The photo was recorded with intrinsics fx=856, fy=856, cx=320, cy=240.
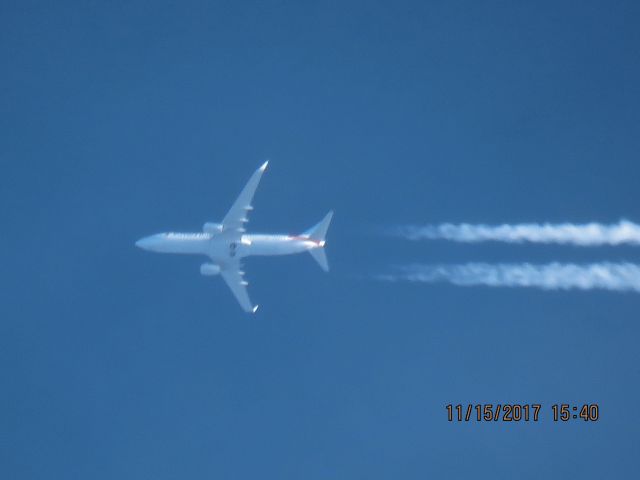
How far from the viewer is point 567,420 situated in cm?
6084

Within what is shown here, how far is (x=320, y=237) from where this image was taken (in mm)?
68625

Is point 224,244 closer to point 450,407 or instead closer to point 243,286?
point 243,286

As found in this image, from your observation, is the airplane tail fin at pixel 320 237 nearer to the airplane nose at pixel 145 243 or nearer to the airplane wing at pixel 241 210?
the airplane wing at pixel 241 210

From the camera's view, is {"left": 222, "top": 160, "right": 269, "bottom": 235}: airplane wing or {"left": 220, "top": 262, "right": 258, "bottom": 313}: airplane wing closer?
{"left": 222, "top": 160, "right": 269, "bottom": 235}: airplane wing

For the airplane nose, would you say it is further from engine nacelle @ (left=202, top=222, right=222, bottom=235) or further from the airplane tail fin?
the airplane tail fin

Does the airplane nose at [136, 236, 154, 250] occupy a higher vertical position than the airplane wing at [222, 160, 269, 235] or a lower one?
lower

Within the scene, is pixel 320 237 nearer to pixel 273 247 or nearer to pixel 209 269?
pixel 273 247

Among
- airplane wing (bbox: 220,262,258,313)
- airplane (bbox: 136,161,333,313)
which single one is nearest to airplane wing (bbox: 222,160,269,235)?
airplane (bbox: 136,161,333,313)

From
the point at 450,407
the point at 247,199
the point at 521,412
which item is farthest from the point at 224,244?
the point at 521,412

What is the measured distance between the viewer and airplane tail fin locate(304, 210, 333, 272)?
67875 millimetres

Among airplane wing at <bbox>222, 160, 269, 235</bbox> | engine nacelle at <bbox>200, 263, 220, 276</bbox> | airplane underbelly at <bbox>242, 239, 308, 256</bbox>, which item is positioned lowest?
engine nacelle at <bbox>200, 263, 220, 276</bbox>

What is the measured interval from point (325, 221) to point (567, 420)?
23.8 metres

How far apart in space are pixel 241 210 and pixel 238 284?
23.4 ft

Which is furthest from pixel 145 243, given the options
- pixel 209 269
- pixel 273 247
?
pixel 273 247
